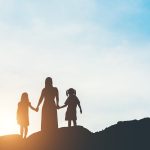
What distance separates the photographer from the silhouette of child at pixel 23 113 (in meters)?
29.0

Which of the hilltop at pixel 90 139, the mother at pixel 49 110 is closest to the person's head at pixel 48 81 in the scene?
the mother at pixel 49 110

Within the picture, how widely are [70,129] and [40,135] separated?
1989mm

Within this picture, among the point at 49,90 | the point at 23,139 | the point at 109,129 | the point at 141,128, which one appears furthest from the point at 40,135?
the point at 141,128

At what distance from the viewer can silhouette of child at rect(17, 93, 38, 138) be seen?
29.0 m

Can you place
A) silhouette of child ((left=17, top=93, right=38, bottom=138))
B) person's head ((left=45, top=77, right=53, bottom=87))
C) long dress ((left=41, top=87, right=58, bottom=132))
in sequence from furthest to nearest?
long dress ((left=41, top=87, right=58, bottom=132)), silhouette of child ((left=17, top=93, right=38, bottom=138)), person's head ((left=45, top=77, right=53, bottom=87))

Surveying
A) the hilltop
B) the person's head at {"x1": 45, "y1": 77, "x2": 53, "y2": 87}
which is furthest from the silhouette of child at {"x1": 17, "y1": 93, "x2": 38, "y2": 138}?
the person's head at {"x1": 45, "y1": 77, "x2": 53, "y2": 87}

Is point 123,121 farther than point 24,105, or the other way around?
point 123,121

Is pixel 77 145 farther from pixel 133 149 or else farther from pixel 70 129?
pixel 133 149

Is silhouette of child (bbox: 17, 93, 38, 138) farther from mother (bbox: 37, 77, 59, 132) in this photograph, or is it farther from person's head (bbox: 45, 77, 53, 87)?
person's head (bbox: 45, 77, 53, 87)

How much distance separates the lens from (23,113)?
29.3 meters

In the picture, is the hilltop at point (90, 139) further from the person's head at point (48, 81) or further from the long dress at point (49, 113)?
the person's head at point (48, 81)

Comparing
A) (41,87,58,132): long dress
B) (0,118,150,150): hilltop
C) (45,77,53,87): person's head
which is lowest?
(0,118,150,150): hilltop

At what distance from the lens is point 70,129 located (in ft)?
96.3

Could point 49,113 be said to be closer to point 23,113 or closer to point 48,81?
point 23,113
